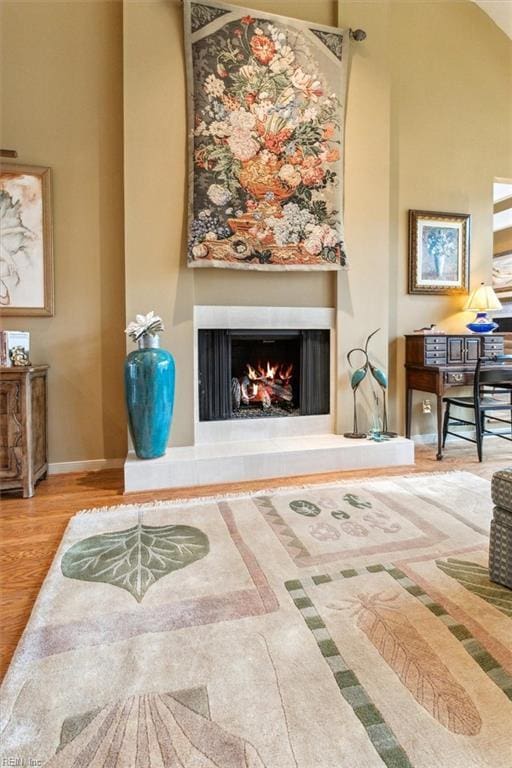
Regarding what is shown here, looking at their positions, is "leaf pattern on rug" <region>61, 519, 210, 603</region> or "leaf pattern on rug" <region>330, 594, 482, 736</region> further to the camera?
"leaf pattern on rug" <region>61, 519, 210, 603</region>

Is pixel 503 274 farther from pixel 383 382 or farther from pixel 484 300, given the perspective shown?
pixel 383 382

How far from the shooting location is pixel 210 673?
3.84ft

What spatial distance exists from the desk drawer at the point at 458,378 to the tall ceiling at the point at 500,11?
3437 millimetres

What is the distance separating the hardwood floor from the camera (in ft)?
5.11

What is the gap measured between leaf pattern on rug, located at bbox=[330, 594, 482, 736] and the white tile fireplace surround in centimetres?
149

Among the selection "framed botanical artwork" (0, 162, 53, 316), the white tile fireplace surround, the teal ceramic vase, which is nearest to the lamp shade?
the white tile fireplace surround

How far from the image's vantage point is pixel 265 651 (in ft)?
4.11

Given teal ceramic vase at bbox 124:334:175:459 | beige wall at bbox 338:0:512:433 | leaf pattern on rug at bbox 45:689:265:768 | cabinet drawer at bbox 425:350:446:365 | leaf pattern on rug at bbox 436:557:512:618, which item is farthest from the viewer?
cabinet drawer at bbox 425:350:446:365

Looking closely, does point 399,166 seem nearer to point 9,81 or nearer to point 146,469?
point 9,81

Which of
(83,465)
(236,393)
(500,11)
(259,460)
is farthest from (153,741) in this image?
(500,11)

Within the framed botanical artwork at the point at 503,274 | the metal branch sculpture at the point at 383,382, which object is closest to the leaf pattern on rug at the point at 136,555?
the metal branch sculpture at the point at 383,382

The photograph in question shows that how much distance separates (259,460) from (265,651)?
1.70 m

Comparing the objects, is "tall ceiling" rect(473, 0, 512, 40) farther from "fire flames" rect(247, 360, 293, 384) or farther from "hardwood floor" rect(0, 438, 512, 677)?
"hardwood floor" rect(0, 438, 512, 677)

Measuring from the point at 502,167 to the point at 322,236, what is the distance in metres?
2.31
